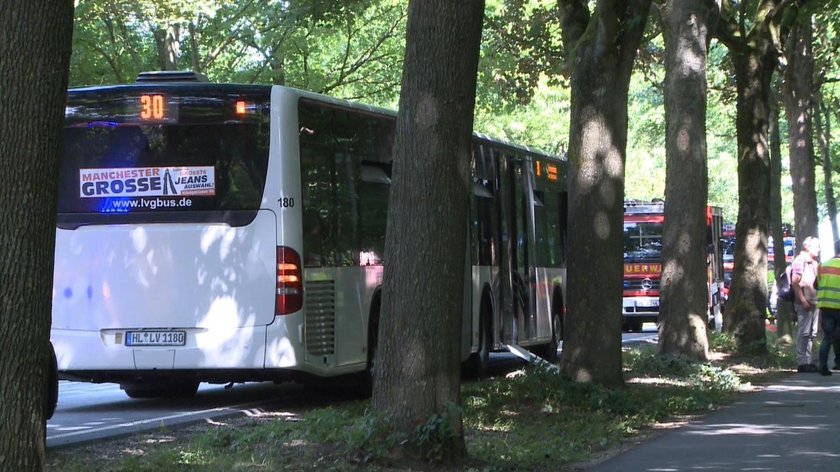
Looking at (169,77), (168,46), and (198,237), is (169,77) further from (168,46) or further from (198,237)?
(168,46)

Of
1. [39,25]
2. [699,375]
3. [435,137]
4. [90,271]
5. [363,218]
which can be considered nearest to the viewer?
[39,25]

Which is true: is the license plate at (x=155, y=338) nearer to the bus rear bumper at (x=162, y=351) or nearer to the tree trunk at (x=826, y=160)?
the bus rear bumper at (x=162, y=351)

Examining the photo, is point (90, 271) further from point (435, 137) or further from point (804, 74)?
point (804, 74)

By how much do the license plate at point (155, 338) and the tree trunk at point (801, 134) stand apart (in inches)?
670

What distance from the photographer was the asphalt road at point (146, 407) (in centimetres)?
1175

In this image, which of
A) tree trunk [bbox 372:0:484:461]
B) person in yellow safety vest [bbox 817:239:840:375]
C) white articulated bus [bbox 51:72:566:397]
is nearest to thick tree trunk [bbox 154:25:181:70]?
white articulated bus [bbox 51:72:566:397]

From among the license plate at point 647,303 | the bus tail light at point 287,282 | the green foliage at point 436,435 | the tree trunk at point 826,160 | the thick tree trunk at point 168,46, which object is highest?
the thick tree trunk at point 168,46

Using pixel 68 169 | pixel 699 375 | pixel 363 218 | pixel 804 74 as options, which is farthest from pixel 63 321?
pixel 804 74

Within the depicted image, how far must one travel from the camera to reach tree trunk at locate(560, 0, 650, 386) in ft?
43.8

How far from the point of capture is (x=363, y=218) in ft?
47.3

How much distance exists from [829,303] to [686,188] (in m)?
2.92

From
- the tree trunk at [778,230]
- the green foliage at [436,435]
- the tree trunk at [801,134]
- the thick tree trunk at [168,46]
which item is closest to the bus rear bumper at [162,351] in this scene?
the green foliage at [436,435]

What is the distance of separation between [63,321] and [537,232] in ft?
30.1

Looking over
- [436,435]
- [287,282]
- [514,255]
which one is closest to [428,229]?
[436,435]
